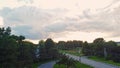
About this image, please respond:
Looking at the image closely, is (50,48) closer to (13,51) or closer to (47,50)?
(47,50)

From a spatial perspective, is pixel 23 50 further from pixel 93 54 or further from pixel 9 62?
pixel 93 54

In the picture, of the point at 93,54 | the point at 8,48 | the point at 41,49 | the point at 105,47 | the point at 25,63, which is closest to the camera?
the point at 8,48

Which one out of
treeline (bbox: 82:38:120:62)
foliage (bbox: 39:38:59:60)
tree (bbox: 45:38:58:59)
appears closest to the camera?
foliage (bbox: 39:38:59:60)

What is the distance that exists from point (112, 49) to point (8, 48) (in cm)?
9943

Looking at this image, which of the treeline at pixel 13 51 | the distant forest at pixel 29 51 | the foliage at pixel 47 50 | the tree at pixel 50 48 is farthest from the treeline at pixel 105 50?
the treeline at pixel 13 51

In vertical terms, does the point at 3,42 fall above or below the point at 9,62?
above

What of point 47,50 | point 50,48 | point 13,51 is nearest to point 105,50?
point 50,48

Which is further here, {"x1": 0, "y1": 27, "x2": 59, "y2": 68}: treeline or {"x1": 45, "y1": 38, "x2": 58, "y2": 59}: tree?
{"x1": 45, "y1": 38, "x2": 58, "y2": 59}: tree

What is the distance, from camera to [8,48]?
246 feet

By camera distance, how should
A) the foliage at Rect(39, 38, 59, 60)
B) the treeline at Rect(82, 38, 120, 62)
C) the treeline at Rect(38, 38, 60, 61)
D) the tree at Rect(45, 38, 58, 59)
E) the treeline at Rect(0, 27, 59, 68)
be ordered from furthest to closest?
the treeline at Rect(82, 38, 120, 62), the tree at Rect(45, 38, 58, 59), the foliage at Rect(39, 38, 59, 60), the treeline at Rect(38, 38, 60, 61), the treeline at Rect(0, 27, 59, 68)

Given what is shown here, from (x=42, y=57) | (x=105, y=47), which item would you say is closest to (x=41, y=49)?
(x=42, y=57)

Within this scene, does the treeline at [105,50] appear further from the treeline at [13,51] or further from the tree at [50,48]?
the treeline at [13,51]

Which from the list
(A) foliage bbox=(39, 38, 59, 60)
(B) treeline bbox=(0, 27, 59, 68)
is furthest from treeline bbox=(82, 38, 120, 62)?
(B) treeline bbox=(0, 27, 59, 68)

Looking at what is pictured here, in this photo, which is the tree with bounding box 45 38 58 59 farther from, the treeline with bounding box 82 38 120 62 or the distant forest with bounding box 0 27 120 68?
the treeline with bounding box 82 38 120 62
